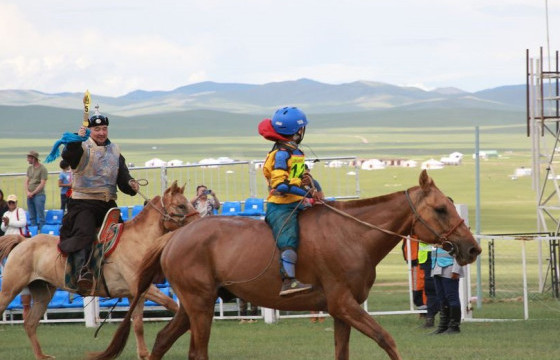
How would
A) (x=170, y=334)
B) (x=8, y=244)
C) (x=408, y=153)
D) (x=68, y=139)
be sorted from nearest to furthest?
(x=170, y=334), (x=68, y=139), (x=8, y=244), (x=408, y=153)

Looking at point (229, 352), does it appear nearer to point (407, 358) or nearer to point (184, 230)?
point (407, 358)

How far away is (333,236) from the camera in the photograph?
10.3 meters

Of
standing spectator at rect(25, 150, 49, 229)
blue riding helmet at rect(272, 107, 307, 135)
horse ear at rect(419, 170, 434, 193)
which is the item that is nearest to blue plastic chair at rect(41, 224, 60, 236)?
standing spectator at rect(25, 150, 49, 229)

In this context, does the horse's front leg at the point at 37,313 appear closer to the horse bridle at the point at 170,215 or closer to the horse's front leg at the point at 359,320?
the horse bridle at the point at 170,215

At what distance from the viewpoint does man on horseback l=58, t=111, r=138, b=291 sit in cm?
1309

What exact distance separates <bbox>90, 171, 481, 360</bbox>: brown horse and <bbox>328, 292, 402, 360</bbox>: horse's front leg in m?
0.02

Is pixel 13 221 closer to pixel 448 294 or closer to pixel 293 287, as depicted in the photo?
pixel 448 294

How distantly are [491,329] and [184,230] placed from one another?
6.00 metres

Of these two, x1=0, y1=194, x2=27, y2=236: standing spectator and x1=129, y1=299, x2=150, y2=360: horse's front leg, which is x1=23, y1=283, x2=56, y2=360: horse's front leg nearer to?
x1=129, y1=299, x2=150, y2=360: horse's front leg

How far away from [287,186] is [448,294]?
5516 mm

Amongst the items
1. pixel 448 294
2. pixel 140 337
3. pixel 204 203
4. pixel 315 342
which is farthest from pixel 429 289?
pixel 140 337

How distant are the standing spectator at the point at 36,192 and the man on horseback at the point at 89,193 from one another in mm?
8027

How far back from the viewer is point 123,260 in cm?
1324

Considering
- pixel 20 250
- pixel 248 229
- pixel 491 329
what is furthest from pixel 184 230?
pixel 491 329
